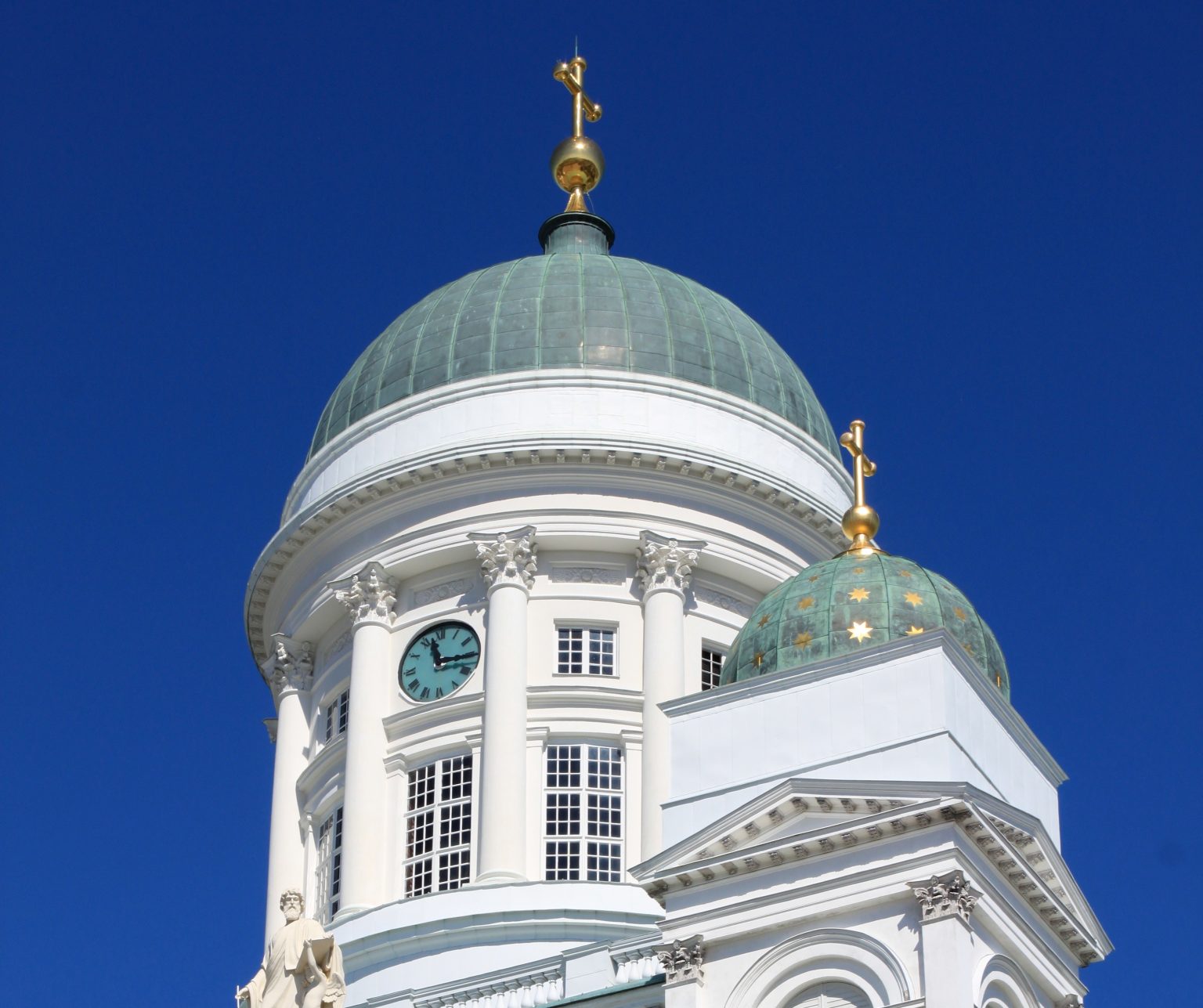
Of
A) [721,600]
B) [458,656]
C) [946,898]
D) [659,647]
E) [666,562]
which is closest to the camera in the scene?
[946,898]

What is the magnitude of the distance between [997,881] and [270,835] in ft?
65.4

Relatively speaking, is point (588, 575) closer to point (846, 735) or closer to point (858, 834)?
point (846, 735)

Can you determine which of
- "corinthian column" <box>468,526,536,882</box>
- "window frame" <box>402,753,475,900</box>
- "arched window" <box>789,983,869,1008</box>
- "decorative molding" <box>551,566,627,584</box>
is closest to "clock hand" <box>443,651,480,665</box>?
"corinthian column" <box>468,526,536,882</box>

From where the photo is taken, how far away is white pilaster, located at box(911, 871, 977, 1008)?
1641 inches

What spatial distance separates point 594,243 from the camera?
217 ft

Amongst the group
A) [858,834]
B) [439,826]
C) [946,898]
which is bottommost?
[946,898]

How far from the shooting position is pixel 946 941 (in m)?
42.0

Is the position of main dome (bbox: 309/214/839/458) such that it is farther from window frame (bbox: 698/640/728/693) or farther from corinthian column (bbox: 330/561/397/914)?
window frame (bbox: 698/640/728/693)

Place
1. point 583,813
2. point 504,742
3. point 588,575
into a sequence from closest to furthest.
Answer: point 504,742
point 583,813
point 588,575

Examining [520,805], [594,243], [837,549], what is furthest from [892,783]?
[594,243]

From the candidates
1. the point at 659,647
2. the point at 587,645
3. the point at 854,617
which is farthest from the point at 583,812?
the point at 854,617

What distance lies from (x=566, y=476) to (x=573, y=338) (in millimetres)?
3716

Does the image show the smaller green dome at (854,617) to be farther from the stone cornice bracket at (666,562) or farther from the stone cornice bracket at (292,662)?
the stone cornice bracket at (292,662)

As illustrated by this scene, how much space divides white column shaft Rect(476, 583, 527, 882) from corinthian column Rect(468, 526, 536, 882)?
0.5 inches
